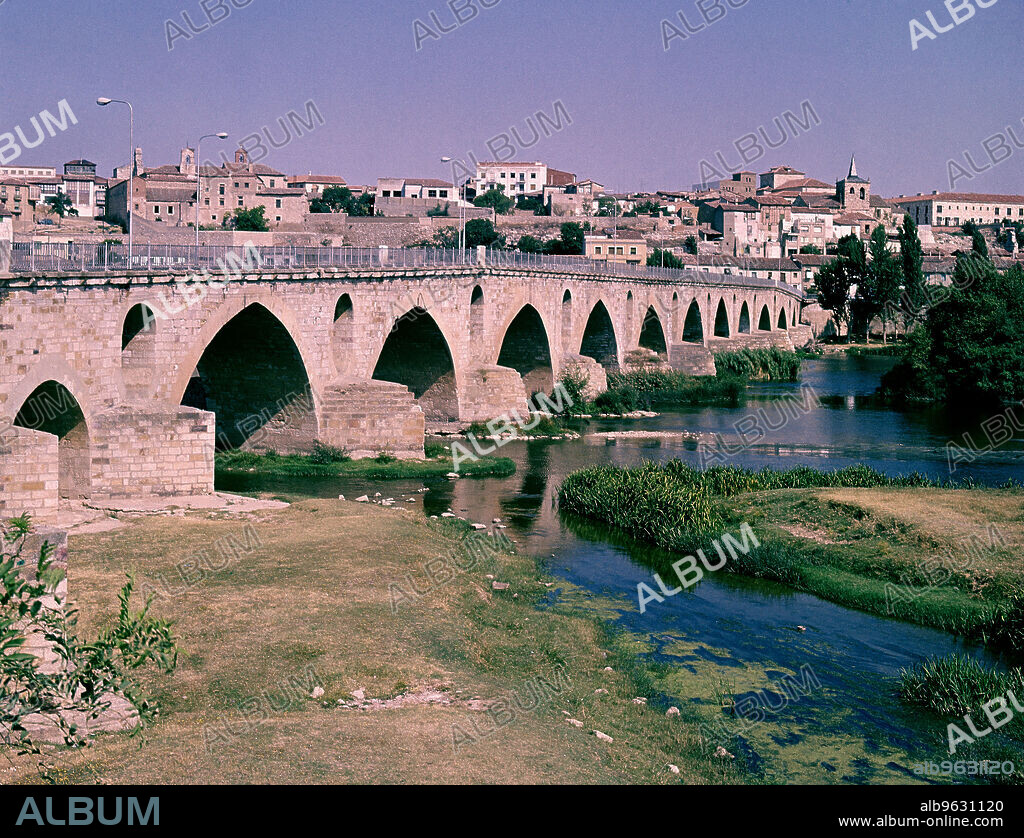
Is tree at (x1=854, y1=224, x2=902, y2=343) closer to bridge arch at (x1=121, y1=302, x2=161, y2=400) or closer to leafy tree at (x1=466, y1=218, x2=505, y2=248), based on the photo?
leafy tree at (x1=466, y1=218, x2=505, y2=248)

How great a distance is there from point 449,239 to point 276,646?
3905 inches

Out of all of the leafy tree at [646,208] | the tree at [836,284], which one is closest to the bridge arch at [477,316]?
the tree at [836,284]

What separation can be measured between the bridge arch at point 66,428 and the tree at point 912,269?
8081 cm

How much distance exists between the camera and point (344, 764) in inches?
438

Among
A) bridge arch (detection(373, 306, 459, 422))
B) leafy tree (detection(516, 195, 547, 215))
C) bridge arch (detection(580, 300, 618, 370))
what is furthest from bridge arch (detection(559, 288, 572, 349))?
leafy tree (detection(516, 195, 547, 215))

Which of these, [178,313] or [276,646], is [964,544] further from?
[178,313]

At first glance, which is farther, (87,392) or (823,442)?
(823,442)

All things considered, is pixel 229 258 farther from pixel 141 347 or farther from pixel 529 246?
pixel 529 246

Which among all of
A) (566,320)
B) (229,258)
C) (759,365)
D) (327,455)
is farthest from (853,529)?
(759,365)

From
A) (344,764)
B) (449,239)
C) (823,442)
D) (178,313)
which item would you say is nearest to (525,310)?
(823,442)

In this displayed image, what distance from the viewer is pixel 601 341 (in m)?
66.9

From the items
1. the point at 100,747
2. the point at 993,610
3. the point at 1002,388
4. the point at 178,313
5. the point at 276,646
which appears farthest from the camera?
the point at 1002,388

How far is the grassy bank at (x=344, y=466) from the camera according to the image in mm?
33094

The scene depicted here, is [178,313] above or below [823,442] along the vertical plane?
above
